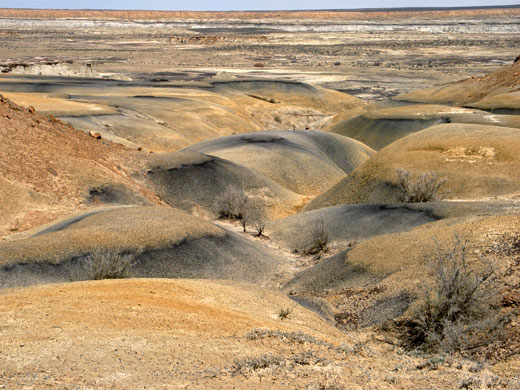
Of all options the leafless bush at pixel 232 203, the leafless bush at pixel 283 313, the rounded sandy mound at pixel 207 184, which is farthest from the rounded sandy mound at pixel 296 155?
the leafless bush at pixel 283 313

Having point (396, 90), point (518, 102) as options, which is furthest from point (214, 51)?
point (518, 102)

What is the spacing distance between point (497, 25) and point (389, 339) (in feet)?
594

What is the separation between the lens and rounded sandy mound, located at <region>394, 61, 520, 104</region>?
139 ft

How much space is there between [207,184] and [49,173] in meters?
5.08

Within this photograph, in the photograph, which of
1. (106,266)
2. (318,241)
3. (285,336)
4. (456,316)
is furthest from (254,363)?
(318,241)

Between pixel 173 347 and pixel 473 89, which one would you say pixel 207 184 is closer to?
pixel 173 347

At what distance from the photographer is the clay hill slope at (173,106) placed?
109 feet

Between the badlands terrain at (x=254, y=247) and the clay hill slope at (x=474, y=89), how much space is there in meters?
0.19

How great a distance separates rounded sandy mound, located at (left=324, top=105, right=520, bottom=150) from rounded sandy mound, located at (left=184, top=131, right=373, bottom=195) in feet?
8.77

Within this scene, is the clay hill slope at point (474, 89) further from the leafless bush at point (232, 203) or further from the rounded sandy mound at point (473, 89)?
the leafless bush at point (232, 203)

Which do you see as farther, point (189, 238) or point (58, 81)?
point (58, 81)

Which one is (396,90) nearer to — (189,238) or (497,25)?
(189,238)

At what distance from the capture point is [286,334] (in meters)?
7.54

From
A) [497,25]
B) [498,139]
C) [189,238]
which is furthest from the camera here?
[497,25]
